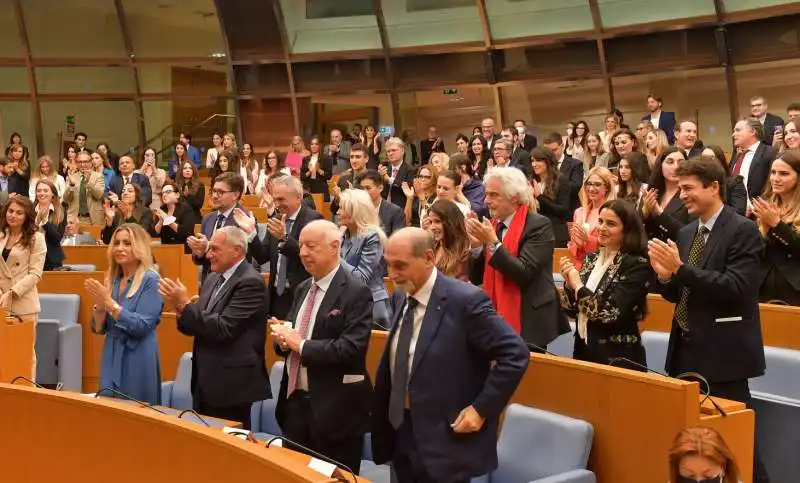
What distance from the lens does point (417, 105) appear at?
1504 cm

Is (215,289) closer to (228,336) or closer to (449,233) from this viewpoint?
(228,336)

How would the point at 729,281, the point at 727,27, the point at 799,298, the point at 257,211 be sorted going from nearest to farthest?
the point at 729,281 → the point at 799,298 → the point at 257,211 → the point at 727,27

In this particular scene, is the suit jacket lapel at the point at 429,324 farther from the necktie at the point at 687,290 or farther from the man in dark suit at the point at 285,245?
the man in dark suit at the point at 285,245

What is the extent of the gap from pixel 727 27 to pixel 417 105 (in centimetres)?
453

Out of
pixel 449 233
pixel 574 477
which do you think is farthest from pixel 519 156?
pixel 574 477

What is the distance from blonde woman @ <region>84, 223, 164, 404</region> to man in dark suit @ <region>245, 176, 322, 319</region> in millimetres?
778

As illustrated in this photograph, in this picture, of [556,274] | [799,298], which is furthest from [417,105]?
[799,298]

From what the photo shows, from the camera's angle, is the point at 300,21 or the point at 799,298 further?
the point at 300,21

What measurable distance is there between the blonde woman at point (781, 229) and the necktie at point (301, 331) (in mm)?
2143

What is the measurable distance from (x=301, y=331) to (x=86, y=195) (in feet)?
23.9

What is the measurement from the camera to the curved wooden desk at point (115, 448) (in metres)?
3.16

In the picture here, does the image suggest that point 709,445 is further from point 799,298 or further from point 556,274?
point 556,274

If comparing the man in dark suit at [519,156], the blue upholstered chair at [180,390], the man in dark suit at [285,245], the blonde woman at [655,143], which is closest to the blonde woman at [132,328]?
the blue upholstered chair at [180,390]

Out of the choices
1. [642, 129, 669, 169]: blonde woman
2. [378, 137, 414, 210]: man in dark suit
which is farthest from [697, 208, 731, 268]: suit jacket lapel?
[378, 137, 414, 210]: man in dark suit
